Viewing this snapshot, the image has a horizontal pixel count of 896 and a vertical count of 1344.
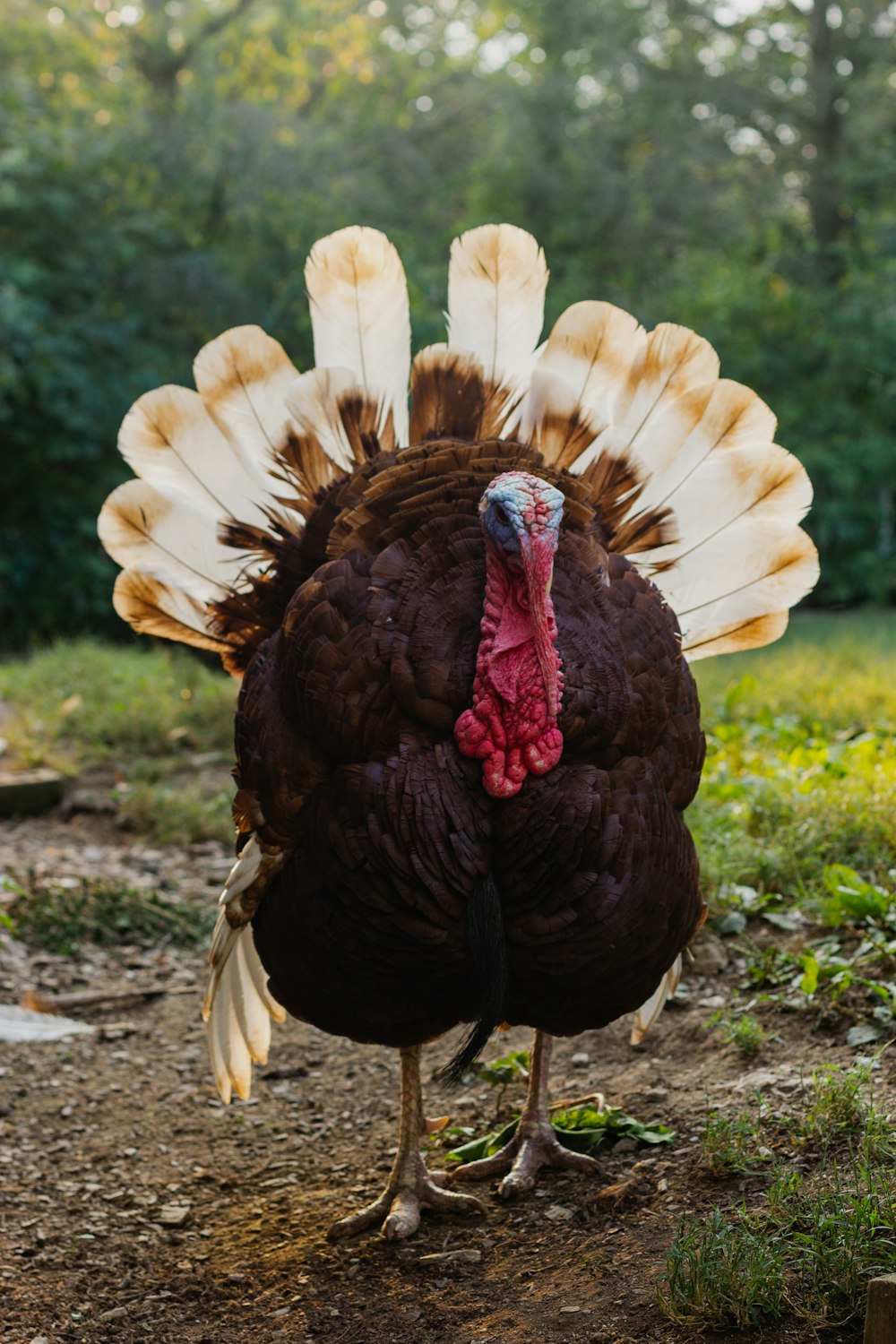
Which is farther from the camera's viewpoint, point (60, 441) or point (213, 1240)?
point (60, 441)

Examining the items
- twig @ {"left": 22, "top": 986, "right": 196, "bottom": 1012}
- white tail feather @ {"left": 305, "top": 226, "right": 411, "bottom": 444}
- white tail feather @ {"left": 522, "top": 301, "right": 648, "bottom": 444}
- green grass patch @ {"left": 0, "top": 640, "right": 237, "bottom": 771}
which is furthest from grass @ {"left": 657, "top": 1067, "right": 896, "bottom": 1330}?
green grass patch @ {"left": 0, "top": 640, "right": 237, "bottom": 771}

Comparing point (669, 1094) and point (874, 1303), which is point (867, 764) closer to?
point (669, 1094)

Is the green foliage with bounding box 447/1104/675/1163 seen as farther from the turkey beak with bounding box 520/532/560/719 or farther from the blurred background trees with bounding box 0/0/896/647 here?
the blurred background trees with bounding box 0/0/896/647

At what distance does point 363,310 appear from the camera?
394 cm

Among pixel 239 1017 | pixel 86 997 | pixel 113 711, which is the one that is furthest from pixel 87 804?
pixel 239 1017

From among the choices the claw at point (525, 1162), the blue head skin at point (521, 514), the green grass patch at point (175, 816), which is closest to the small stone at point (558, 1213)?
the claw at point (525, 1162)

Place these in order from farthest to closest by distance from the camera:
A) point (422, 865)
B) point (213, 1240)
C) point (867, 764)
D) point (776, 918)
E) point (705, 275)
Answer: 1. point (705, 275)
2. point (867, 764)
3. point (776, 918)
4. point (213, 1240)
5. point (422, 865)

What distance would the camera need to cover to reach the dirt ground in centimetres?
295

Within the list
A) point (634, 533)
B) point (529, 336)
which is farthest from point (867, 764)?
point (529, 336)

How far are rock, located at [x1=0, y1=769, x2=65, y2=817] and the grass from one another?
14.4 feet

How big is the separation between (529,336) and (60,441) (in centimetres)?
957

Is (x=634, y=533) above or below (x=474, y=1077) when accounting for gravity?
above

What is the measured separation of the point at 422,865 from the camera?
2709 millimetres

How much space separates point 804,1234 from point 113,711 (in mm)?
5799
